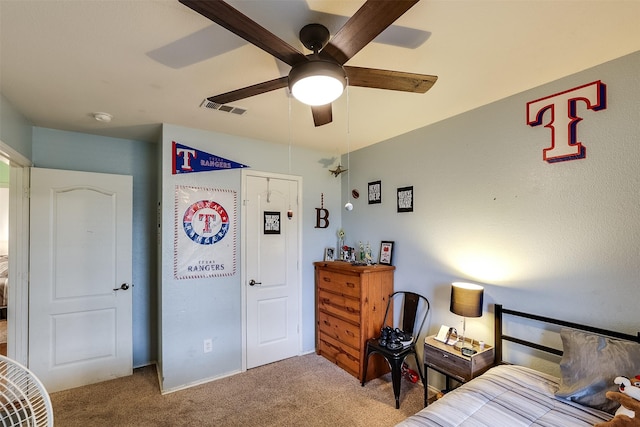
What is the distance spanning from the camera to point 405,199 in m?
3.03

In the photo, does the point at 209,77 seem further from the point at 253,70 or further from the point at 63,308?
the point at 63,308

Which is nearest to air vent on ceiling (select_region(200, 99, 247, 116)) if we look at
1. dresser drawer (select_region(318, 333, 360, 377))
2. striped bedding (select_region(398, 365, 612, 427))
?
striped bedding (select_region(398, 365, 612, 427))

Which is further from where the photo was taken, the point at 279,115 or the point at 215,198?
the point at 215,198

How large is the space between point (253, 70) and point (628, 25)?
6.32 feet

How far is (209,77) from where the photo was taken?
75.0 inches

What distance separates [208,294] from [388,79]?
2.48 m

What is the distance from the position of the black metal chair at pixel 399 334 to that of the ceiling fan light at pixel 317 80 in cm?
217

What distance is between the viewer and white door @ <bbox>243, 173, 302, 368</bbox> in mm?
3189

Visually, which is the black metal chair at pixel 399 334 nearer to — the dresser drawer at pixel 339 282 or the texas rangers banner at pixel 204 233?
the dresser drawer at pixel 339 282

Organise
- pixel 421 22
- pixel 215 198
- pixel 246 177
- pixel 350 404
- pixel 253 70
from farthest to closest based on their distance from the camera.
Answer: pixel 246 177 → pixel 215 198 → pixel 350 404 → pixel 253 70 → pixel 421 22

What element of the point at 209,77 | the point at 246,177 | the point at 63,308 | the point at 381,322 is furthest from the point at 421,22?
the point at 63,308

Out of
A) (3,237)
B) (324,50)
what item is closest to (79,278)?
(324,50)

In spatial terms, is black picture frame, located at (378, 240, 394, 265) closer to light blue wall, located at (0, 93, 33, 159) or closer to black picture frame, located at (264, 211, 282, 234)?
black picture frame, located at (264, 211, 282, 234)

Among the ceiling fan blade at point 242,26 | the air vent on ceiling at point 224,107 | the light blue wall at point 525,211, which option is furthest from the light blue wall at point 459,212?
the ceiling fan blade at point 242,26
